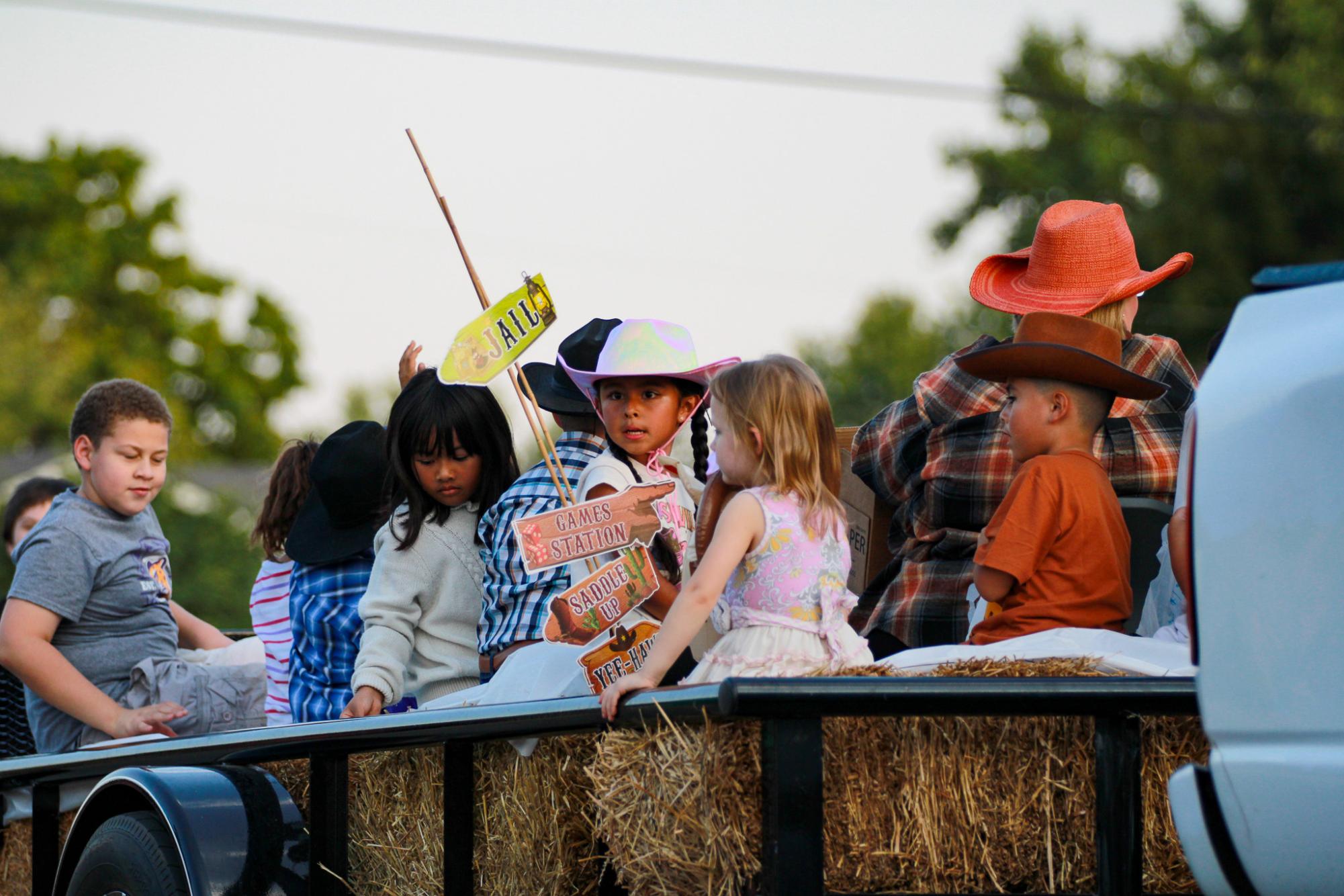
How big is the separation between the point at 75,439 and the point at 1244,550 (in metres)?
4.79

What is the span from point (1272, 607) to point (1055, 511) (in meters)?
1.22

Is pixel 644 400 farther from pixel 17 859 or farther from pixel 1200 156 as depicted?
pixel 1200 156

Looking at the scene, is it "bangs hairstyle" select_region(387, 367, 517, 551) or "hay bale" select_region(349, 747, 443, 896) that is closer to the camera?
"hay bale" select_region(349, 747, 443, 896)

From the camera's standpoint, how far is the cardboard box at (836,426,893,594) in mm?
5211

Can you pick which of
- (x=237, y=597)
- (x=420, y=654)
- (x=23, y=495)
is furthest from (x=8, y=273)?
(x=420, y=654)

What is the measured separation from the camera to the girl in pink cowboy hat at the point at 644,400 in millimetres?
4797

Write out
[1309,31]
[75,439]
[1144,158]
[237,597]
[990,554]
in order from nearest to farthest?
1. [990,554]
2. [75,439]
3. [237,597]
4. [1309,31]
5. [1144,158]

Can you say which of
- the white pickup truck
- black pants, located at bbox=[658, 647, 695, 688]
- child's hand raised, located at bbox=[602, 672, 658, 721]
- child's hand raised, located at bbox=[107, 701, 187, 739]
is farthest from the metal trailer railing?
child's hand raised, located at bbox=[107, 701, 187, 739]

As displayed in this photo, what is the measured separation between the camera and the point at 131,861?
4.25 m

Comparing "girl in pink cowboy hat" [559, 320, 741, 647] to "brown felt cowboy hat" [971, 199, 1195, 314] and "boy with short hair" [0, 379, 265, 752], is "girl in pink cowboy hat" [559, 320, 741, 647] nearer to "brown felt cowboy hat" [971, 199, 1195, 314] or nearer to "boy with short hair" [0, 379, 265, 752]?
"brown felt cowboy hat" [971, 199, 1195, 314]

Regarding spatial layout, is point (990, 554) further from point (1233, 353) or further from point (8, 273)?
point (8, 273)

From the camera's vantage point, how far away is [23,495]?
809 centimetres

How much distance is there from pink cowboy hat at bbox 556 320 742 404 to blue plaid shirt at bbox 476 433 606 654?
345 millimetres

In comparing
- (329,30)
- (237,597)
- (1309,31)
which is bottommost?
(237,597)
